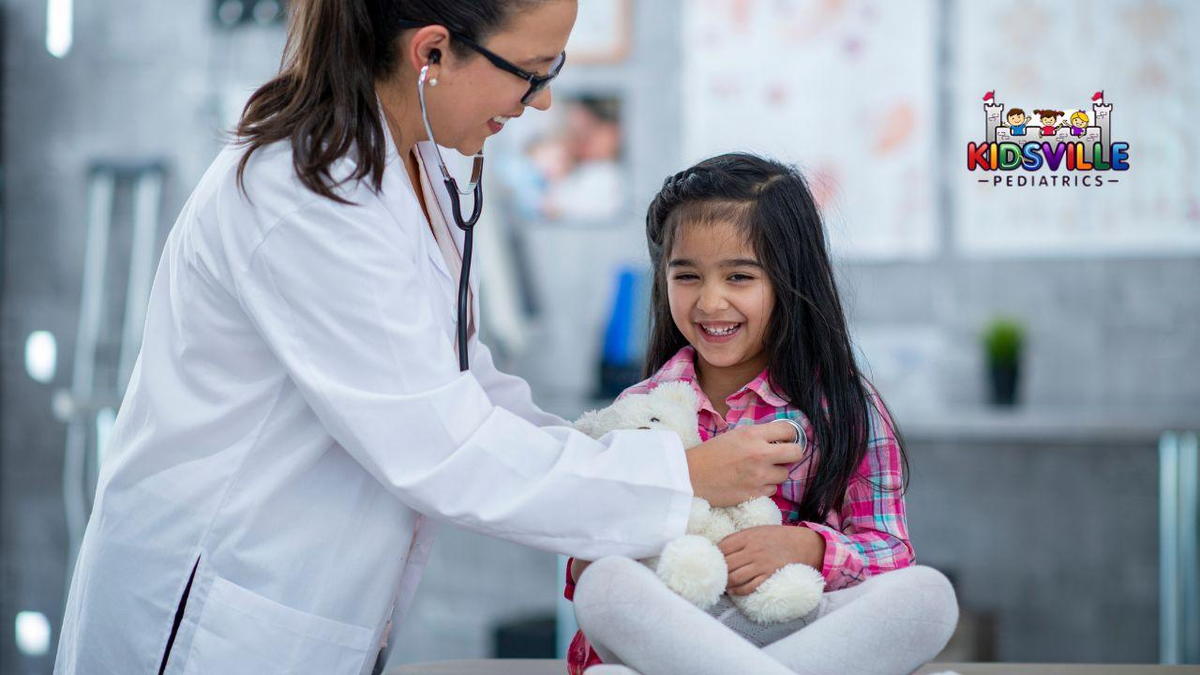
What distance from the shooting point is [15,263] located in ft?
12.5

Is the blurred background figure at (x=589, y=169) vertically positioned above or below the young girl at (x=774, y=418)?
above

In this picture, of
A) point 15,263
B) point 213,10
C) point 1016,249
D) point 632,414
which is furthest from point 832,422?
point 15,263

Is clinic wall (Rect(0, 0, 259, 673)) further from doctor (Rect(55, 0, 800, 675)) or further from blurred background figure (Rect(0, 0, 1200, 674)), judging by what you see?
doctor (Rect(55, 0, 800, 675))

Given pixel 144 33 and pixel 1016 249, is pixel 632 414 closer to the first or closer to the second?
pixel 1016 249

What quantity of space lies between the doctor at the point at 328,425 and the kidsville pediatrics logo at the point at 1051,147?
1.23 m

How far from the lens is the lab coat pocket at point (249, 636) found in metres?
1.23

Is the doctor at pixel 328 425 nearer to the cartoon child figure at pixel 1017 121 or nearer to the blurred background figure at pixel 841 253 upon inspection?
the cartoon child figure at pixel 1017 121

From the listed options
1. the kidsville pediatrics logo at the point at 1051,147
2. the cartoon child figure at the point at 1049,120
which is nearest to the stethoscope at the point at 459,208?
the kidsville pediatrics logo at the point at 1051,147

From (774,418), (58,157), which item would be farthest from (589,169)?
(774,418)

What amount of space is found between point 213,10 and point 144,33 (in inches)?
10.4

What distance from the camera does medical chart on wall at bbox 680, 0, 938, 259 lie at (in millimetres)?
3322

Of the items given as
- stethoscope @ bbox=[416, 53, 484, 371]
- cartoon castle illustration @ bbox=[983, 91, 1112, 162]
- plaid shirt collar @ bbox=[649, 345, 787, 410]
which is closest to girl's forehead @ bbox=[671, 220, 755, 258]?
plaid shirt collar @ bbox=[649, 345, 787, 410]

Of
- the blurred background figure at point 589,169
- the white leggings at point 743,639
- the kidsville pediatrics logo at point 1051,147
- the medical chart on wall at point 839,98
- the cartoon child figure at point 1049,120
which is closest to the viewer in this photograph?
the white leggings at point 743,639

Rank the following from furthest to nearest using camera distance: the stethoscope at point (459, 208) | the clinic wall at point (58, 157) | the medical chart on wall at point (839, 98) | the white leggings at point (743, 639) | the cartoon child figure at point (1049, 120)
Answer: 1. the clinic wall at point (58, 157)
2. the medical chart on wall at point (839, 98)
3. the cartoon child figure at point (1049, 120)
4. the stethoscope at point (459, 208)
5. the white leggings at point (743, 639)
